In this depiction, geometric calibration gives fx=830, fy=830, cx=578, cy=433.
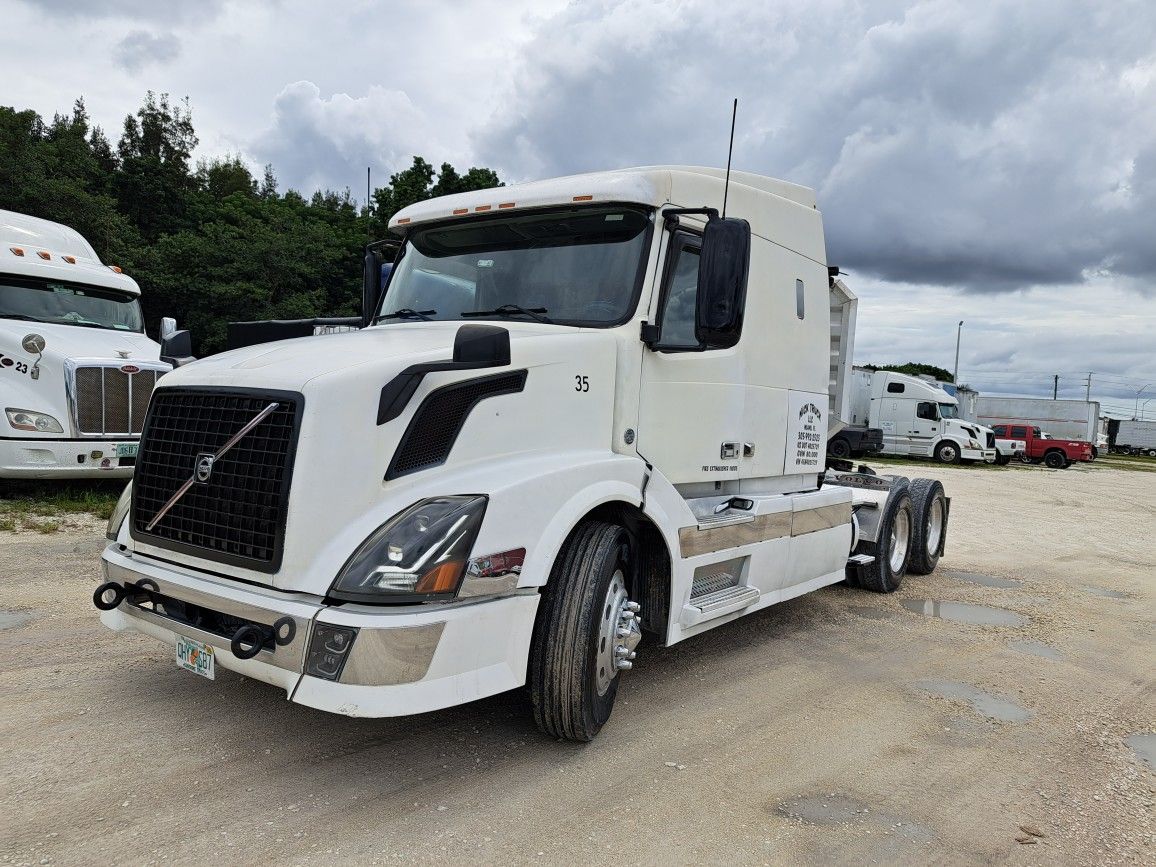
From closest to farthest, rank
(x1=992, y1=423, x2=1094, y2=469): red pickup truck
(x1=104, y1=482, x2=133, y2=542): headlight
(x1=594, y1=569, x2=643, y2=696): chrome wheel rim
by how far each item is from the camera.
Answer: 1. (x1=594, y1=569, x2=643, y2=696): chrome wheel rim
2. (x1=104, y1=482, x2=133, y2=542): headlight
3. (x1=992, y1=423, x2=1094, y2=469): red pickup truck

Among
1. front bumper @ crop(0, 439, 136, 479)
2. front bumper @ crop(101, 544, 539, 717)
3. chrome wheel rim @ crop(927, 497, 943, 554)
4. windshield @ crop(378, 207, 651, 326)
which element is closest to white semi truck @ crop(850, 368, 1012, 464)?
chrome wheel rim @ crop(927, 497, 943, 554)

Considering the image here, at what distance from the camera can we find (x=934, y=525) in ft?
28.4

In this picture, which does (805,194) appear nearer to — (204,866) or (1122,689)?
(1122,689)

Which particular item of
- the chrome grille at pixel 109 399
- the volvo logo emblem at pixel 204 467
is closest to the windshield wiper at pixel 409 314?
the volvo logo emblem at pixel 204 467

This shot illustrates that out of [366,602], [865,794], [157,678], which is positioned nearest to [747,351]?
[865,794]

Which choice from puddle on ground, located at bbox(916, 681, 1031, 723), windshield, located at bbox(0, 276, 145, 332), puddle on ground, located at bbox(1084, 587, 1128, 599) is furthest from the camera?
windshield, located at bbox(0, 276, 145, 332)

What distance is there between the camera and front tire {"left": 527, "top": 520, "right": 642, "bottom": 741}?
3568mm

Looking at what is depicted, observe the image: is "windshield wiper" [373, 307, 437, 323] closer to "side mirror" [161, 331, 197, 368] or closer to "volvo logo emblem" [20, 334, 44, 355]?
"side mirror" [161, 331, 197, 368]

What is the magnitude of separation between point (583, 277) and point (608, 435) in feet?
2.84

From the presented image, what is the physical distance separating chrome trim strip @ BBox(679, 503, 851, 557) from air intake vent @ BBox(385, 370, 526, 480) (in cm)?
144

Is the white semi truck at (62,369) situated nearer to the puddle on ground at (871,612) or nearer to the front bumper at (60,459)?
A: the front bumper at (60,459)

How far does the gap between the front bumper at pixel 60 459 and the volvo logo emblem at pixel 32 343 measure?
103 cm

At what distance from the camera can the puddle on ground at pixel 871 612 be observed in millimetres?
6816

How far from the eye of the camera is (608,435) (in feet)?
13.3
